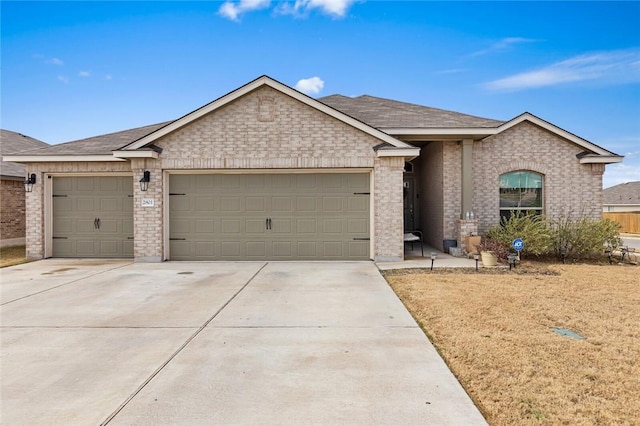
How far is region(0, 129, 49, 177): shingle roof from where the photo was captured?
1451 cm

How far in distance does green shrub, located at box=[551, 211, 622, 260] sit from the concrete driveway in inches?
266

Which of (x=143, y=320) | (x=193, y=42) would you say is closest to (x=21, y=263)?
(x=143, y=320)

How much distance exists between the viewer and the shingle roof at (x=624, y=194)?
113 feet

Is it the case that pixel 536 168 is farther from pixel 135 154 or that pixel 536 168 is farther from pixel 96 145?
pixel 96 145

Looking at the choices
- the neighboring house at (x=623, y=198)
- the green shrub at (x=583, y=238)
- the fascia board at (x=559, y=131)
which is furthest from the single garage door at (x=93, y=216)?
the neighboring house at (x=623, y=198)

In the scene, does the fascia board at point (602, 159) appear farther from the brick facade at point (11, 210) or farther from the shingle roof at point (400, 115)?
the brick facade at point (11, 210)

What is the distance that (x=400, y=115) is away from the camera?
40.4ft

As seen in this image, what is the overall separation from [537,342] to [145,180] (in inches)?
389

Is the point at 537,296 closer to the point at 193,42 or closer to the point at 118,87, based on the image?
the point at 193,42

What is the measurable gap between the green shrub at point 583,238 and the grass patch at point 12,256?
15805mm

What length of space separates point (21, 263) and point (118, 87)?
32.6 ft

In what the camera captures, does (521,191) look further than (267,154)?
Yes

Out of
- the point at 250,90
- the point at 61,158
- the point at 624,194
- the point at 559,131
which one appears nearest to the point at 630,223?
the point at 624,194

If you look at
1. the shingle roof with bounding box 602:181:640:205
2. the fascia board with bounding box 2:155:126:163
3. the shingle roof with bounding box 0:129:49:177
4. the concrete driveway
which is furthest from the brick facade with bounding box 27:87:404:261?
the shingle roof with bounding box 602:181:640:205
